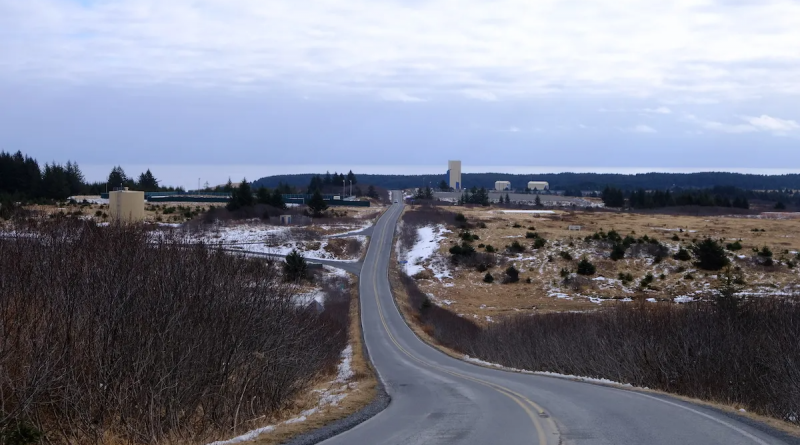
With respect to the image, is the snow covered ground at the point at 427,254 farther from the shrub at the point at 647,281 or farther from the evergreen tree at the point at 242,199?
the evergreen tree at the point at 242,199

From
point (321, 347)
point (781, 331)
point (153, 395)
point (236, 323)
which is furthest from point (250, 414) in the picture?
point (781, 331)

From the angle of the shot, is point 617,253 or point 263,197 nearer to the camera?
point 617,253

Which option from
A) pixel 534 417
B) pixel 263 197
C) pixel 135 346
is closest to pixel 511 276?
pixel 263 197

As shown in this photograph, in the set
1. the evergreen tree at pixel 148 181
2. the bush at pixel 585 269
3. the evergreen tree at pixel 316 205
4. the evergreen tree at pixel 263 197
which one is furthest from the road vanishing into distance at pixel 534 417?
the evergreen tree at pixel 148 181

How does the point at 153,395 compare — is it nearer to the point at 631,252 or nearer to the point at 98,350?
the point at 98,350

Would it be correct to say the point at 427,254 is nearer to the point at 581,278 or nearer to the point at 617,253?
the point at 581,278

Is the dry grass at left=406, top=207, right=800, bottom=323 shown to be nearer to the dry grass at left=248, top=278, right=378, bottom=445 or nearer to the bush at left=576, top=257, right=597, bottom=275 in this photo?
the bush at left=576, top=257, right=597, bottom=275
